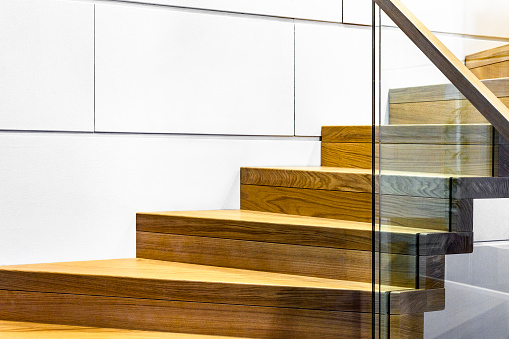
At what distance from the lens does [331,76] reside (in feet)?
9.46

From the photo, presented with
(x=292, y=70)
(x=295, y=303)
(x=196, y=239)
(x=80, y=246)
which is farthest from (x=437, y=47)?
(x=80, y=246)

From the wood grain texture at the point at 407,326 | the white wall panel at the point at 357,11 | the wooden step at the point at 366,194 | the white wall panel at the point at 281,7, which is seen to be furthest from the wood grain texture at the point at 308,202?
the white wall panel at the point at 357,11

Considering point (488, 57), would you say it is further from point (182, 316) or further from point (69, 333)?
point (69, 333)

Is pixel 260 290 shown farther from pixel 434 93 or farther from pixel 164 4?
pixel 164 4

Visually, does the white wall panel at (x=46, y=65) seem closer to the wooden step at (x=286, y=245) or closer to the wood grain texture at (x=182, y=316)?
the wooden step at (x=286, y=245)

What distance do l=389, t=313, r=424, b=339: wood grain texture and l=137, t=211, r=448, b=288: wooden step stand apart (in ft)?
0.27

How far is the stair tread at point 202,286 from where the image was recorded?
1.83m

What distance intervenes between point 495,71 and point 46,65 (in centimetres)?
197

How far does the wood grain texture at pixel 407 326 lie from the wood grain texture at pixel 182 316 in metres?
0.12

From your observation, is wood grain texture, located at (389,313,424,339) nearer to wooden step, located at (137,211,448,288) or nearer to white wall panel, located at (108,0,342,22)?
wooden step, located at (137,211,448,288)

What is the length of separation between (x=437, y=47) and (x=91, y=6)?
54.1 inches

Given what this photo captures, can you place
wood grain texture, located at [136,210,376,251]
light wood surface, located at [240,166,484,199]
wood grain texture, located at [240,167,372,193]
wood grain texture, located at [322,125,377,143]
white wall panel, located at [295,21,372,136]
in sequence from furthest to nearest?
white wall panel, located at [295,21,372,136], wood grain texture, located at [322,125,377,143], wood grain texture, located at [240,167,372,193], wood grain texture, located at [136,210,376,251], light wood surface, located at [240,166,484,199]

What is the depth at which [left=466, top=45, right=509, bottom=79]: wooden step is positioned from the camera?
2996 mm

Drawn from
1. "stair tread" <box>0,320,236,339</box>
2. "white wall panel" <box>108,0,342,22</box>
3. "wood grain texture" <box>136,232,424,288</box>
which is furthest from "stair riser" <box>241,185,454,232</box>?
"white wall panel" <box>108,0,342,22</box>
